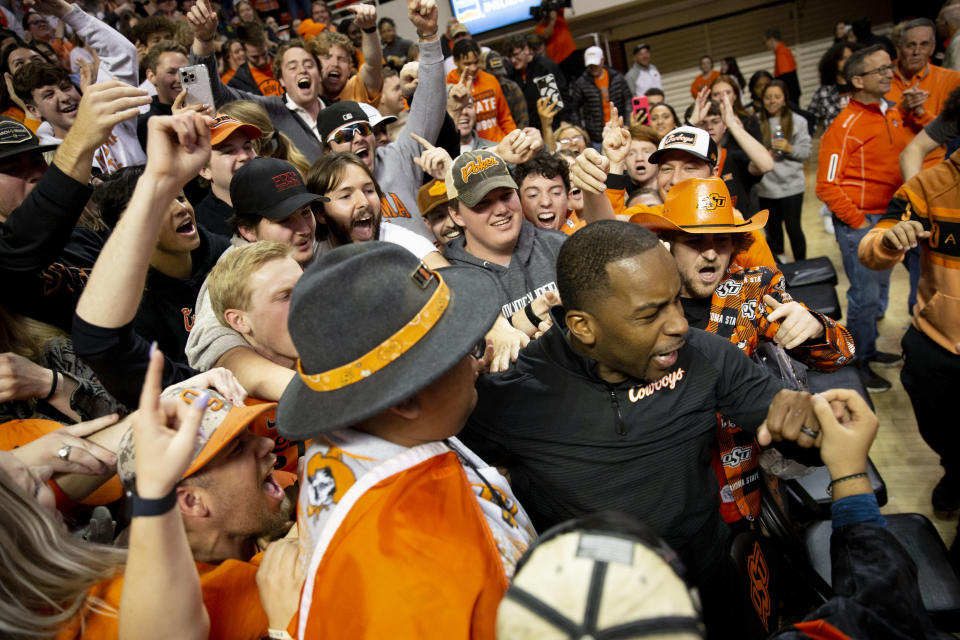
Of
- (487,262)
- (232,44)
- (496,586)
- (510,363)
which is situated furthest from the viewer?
(232,44)

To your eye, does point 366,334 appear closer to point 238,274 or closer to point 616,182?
point 238,274

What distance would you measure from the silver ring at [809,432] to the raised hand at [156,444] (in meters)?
1.32

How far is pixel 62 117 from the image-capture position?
3.91m

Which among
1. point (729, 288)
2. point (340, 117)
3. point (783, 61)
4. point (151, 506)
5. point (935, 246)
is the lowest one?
point (783, 61)

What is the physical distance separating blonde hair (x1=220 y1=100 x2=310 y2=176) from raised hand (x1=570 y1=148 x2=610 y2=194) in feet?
5.43

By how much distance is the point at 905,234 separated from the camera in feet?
8.79

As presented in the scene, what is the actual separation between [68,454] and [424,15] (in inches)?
110

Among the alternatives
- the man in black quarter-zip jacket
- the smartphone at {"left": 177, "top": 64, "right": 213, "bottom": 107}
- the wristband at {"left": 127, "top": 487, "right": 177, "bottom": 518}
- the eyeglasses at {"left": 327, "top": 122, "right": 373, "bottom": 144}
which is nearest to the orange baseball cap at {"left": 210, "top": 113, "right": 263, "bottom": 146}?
the smartphone at {"left": 177, "top": 64, "right": 213, "bottom": 107}

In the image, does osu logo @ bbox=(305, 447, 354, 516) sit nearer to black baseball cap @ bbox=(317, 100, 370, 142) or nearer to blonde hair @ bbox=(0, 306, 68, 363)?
blonde hair @ bbox=(0, 306, 68, 363)

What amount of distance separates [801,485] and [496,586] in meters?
1.95

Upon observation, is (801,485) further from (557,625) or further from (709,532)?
(557,625)

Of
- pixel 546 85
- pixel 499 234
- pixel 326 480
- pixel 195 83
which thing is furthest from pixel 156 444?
pixel 546 85

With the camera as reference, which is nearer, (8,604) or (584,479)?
(8,604)

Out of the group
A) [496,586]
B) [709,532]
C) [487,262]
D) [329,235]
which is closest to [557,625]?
[496,586]
